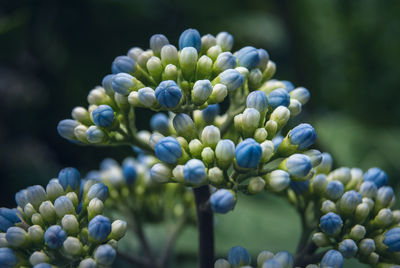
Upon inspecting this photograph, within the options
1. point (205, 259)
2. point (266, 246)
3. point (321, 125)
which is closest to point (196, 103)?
point (205, 259)

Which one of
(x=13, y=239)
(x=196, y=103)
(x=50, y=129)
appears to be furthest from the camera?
(x=50, y=129)

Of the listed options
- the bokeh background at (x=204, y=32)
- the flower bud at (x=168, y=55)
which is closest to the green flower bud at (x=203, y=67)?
the flower bud at (x=168, y=55)

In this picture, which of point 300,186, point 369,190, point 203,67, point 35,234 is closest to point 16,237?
point 35,234

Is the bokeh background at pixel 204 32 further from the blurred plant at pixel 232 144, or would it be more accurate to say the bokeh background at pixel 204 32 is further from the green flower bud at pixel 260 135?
the green flower bud at pixel 260 135

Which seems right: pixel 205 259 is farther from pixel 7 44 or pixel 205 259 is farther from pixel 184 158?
pixel 7 44

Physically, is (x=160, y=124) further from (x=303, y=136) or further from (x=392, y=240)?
(x=392, y=240)

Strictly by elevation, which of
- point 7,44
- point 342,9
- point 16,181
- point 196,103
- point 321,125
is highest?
point 342,9
